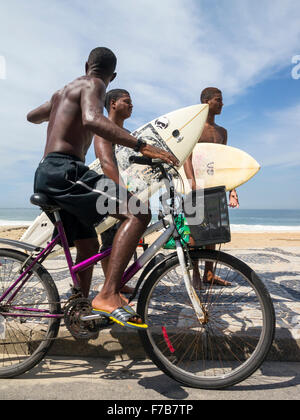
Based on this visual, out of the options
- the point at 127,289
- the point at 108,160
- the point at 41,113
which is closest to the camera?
the point at 41,113

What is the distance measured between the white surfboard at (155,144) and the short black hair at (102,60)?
1.51 metres

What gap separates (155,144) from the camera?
4.06 meters

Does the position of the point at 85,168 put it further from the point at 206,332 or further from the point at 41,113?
the point at 206,332

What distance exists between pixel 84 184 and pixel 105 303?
80 cm

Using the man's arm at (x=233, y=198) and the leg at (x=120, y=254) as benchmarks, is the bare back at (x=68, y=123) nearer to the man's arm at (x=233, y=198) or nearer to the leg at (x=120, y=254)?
the leg at (x=120, y=254)

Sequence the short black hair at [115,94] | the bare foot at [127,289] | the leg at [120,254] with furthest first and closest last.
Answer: the bare foot at [127,289]
the short black hair at [115,94]
the leg at [120,254]

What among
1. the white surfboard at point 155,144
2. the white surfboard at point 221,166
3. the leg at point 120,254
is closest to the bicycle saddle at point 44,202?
the leg at point 120,254

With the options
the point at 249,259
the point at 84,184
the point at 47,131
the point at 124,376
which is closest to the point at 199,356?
the point at 124,376

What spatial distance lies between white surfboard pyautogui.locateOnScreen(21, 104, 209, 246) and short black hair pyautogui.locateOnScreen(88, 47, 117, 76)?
1505mm

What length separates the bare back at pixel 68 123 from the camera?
7.11 ft

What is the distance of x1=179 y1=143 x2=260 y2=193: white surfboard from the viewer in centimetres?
436

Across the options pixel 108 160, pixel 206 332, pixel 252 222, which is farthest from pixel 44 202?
pixel 252 222

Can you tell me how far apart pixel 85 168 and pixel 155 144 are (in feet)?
6.55
